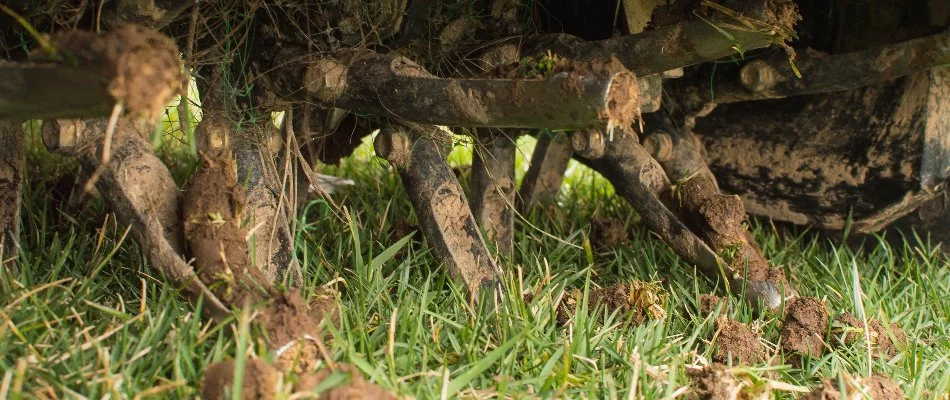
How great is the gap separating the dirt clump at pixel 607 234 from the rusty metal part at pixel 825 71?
15.2 inches

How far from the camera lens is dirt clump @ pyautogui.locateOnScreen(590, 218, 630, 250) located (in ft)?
8.20

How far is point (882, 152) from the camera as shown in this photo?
2.36m

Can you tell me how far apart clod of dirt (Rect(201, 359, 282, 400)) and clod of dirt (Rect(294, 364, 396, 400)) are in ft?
0.11

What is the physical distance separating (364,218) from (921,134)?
141 cm

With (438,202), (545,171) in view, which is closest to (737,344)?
(438,202)

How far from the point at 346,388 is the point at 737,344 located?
2.78 feet

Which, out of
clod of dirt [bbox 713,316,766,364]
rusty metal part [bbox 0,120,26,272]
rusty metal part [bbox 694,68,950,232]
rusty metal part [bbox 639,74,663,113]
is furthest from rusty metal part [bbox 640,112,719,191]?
rusty metal part [bbox 0,120,26,272]

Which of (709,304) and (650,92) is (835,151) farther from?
(650,92)

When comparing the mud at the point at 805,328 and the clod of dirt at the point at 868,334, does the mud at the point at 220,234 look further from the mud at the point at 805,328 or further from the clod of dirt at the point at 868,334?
the clod of dirt at the point at 868,334

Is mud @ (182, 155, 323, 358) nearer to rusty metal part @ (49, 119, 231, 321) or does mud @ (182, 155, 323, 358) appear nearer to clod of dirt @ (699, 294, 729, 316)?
rusty metal part @ (49, 119, 231, 321)

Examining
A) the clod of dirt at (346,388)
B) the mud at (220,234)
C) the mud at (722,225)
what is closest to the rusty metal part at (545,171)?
the mud at (722,225)

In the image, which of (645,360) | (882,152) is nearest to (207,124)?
(645,360)

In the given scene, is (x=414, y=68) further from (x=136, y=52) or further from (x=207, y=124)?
(x=136, y=52)

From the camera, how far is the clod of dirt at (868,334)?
6.11 feet
